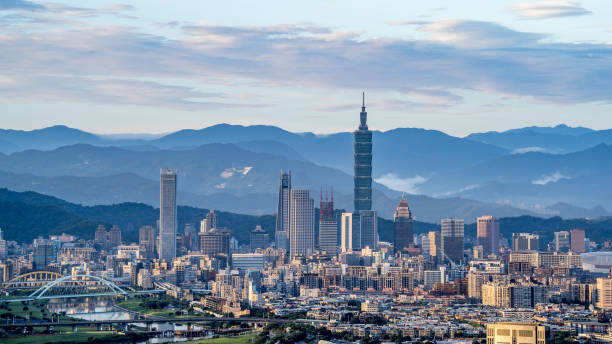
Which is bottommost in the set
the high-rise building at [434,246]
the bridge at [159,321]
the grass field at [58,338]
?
the grass field at [58,338]

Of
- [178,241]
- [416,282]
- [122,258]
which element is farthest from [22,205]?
[416,282]

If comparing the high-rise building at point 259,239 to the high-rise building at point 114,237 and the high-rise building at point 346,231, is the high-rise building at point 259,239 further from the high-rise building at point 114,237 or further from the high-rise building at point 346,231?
the high-rise building at point 114,237

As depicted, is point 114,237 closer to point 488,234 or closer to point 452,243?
point 452,243

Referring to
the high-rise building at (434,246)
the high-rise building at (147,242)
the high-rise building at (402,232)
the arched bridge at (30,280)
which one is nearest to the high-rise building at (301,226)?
the high-rise building at (402,232)

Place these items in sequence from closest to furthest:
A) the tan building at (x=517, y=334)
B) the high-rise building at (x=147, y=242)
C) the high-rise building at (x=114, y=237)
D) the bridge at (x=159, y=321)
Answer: the tan building at (x=517, y=334) → the bridge at (x=159, y=321) → the high-rise building at (x=147, y=242) → the high-rise building at (x=114, y=237)

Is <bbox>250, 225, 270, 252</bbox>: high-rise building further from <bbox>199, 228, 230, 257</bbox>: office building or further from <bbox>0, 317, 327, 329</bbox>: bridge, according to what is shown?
<bbox>0, 317, 327, 329</bbox>: bridge

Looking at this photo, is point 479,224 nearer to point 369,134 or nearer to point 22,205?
point 369,134
